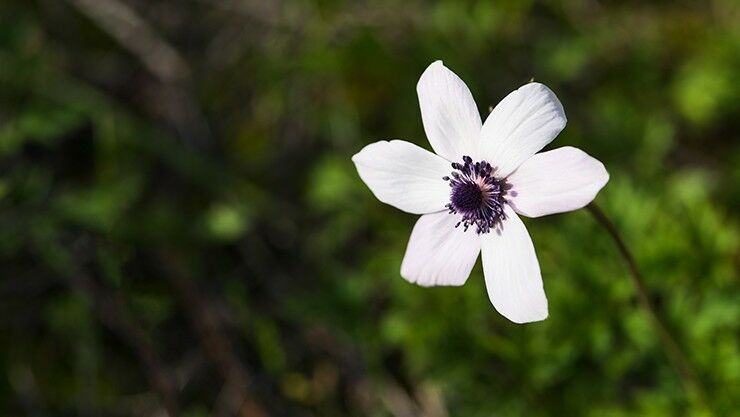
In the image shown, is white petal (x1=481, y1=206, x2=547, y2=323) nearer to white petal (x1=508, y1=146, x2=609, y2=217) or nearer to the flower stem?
white petal (x1=508, y1=146, x2=609, y2=217)

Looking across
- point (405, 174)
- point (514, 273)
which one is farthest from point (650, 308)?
point (405, 174)

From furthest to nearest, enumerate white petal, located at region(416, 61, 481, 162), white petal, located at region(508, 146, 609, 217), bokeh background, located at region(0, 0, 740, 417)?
1. bokeh background, located at region(0, 0, 740, 417)
2. white petal, located at region(416, 61, 481, 162)
3. white petal, located at region(508, 146, 609, 217)

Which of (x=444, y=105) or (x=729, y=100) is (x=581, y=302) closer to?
(x=444, y=105)

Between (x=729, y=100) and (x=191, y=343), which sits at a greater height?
(x=729, y=100)

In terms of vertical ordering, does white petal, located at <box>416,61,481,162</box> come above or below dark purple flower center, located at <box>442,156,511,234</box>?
above

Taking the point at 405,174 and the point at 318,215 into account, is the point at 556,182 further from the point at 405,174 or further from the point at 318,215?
the point at 318,215

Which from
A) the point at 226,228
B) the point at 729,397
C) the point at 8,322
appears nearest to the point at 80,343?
the point at 8,322

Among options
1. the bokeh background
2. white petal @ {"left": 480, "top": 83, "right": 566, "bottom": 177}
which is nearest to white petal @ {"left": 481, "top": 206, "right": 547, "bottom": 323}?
white petal @ {"left": 480, "top": 83, "right": 566, "bottom": 177}
